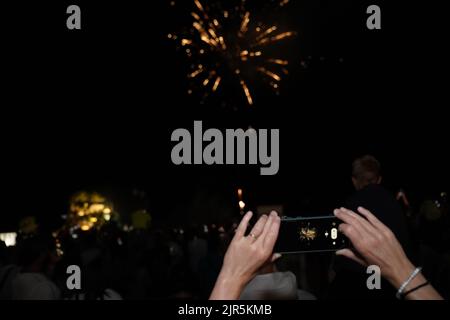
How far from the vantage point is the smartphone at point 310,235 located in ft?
8.34

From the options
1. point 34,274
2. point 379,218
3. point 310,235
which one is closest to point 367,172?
point 379,218

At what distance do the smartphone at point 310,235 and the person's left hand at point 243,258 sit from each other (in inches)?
17.5

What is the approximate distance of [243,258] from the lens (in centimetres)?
209

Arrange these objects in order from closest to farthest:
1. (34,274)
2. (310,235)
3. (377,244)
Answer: (377,244), (310,235), (34,274)

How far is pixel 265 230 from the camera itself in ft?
6.82

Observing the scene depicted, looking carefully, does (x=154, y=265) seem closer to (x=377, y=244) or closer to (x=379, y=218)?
(x=379, y=218)

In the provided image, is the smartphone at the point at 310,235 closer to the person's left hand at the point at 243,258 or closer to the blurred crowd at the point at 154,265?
the person's left hand at the point at 243,258

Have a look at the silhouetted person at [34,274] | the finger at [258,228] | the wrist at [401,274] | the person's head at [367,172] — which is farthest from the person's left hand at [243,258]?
the silhouetted person at [34,274]

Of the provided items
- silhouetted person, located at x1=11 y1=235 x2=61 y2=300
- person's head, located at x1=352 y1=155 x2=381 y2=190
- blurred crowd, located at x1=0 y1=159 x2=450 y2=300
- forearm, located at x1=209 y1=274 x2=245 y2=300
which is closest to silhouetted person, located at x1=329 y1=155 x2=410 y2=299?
blurred crowd, located at x1=0 y1=159 x2=450 y2=300

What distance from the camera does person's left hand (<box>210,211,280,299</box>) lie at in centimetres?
207

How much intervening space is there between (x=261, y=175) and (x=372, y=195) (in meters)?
53.3

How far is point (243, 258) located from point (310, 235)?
58 centimetres
